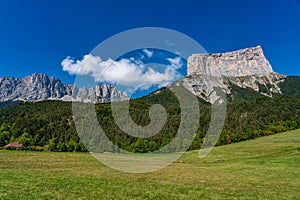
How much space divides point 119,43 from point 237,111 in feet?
604

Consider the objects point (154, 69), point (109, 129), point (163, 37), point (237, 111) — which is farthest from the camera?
point (237, 111)

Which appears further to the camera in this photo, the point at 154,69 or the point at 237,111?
the point at 237,111

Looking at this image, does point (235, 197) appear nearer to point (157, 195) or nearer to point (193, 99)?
point (157, 195)

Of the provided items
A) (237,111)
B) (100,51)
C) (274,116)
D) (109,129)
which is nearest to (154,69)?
(100,51)

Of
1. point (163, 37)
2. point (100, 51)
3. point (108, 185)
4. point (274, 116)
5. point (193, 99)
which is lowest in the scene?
point (108, 185)

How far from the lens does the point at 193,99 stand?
19812 millimetres

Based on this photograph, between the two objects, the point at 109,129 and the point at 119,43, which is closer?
the point at 119,43

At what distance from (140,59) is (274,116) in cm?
16895

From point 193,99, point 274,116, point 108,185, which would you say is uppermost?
point 274,116

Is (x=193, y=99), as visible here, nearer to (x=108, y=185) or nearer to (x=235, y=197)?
(x=235, y=197)

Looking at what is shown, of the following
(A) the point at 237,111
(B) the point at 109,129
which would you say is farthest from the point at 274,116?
(B) the point at 109,129

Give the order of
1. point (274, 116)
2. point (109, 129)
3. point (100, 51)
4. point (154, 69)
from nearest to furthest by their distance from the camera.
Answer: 1. point (100, 51)
2. point (154, 69)
3. point (109, 129)
4. point (274, 116)

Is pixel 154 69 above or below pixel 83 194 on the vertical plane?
above

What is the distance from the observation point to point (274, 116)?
163875 millimetres
